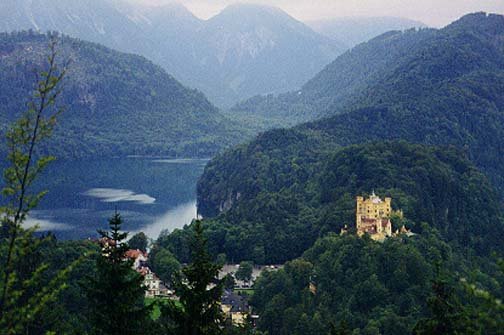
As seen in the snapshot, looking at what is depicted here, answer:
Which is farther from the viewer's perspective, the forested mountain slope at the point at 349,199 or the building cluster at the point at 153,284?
the forested mountain slope at the point at 349,199

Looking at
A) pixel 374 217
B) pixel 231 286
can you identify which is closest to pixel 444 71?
pixel 374 217

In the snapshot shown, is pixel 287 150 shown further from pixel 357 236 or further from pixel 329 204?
pixel 357 236

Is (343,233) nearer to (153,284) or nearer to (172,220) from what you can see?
(153,284)

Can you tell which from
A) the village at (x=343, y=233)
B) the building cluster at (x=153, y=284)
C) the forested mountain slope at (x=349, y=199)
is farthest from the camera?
the forested mountain slope at (x=349, y=199)

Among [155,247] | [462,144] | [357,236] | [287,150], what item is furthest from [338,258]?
[462,144]

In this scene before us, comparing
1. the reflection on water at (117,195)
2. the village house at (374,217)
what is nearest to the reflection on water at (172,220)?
the reflection on water at (117,195)

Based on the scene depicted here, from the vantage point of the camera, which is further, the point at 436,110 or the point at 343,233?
the point at 436,110

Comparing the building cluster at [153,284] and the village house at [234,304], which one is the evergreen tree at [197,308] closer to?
the village house at [234,304]
